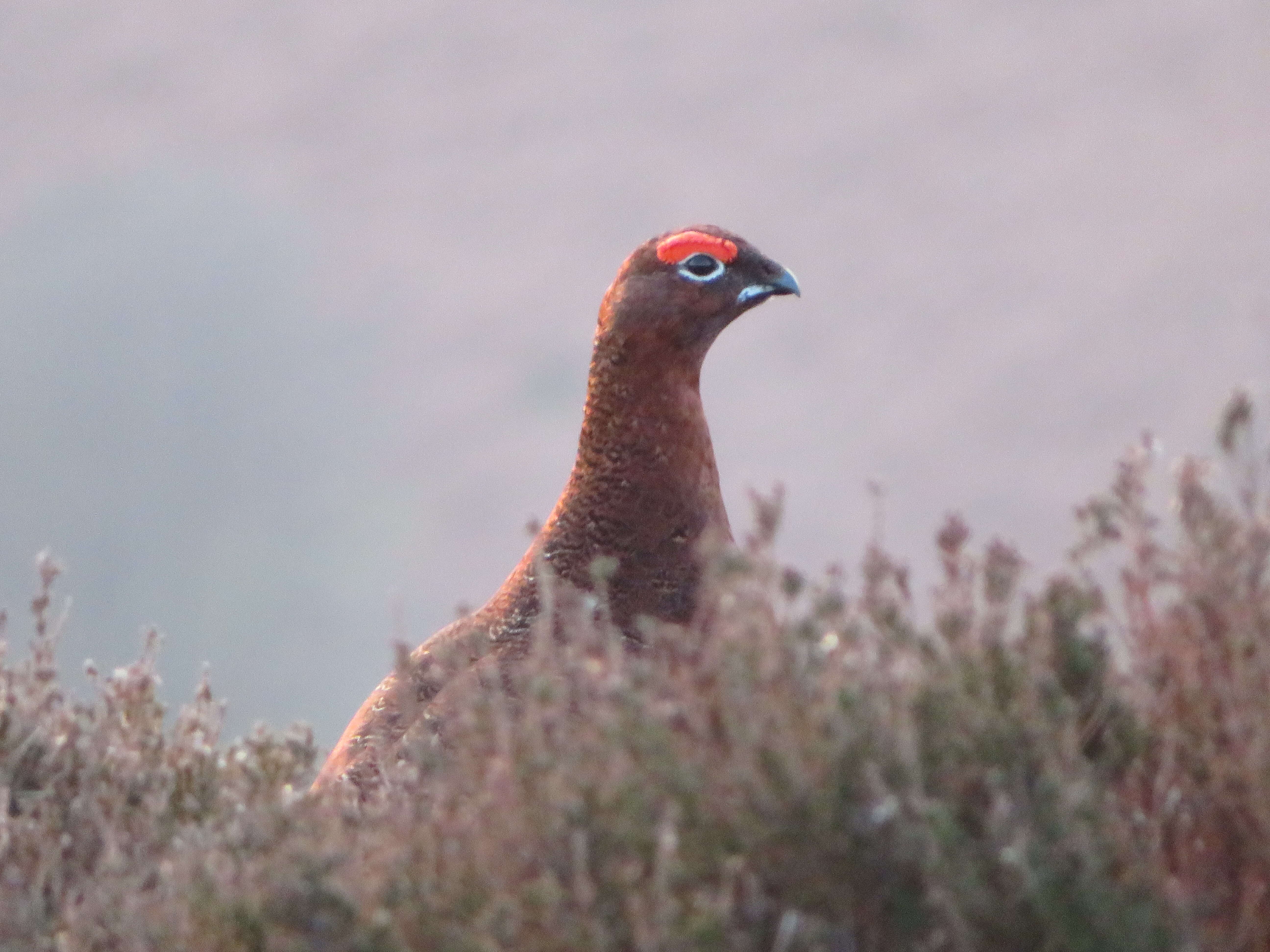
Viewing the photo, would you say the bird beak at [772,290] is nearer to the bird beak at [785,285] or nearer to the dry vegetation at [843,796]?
the bird beak at [785,285]

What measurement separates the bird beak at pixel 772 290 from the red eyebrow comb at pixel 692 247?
4.5 inches

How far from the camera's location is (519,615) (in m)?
4.31

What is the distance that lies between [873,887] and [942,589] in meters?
0.55

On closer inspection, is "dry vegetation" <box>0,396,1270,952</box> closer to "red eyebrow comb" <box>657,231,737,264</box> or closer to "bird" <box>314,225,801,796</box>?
"bird" <box>314,225,801,796</box>

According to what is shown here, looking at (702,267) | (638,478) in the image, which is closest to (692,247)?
(702,267)

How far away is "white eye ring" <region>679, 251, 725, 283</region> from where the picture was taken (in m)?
4.96

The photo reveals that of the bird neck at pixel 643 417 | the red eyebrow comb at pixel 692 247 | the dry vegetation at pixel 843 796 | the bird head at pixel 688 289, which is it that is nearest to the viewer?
the dry vegetation at pixel 843 796

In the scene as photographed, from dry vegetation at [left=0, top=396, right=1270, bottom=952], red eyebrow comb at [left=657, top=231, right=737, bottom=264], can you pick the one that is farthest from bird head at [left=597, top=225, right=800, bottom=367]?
dry vegetation at [left=0, top=396, right=1270, bottom=952]

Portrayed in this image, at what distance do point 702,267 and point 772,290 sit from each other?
10.2 inches

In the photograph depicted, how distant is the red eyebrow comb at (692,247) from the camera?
498 centimetres

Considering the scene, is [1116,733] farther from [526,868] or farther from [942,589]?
[526,868]

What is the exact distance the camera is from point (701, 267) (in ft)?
16.4

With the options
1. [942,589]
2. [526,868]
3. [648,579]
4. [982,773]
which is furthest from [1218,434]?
[648,579]

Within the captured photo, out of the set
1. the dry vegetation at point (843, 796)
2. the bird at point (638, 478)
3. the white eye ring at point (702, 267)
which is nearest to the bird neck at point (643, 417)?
the bird at point (638, 478)
